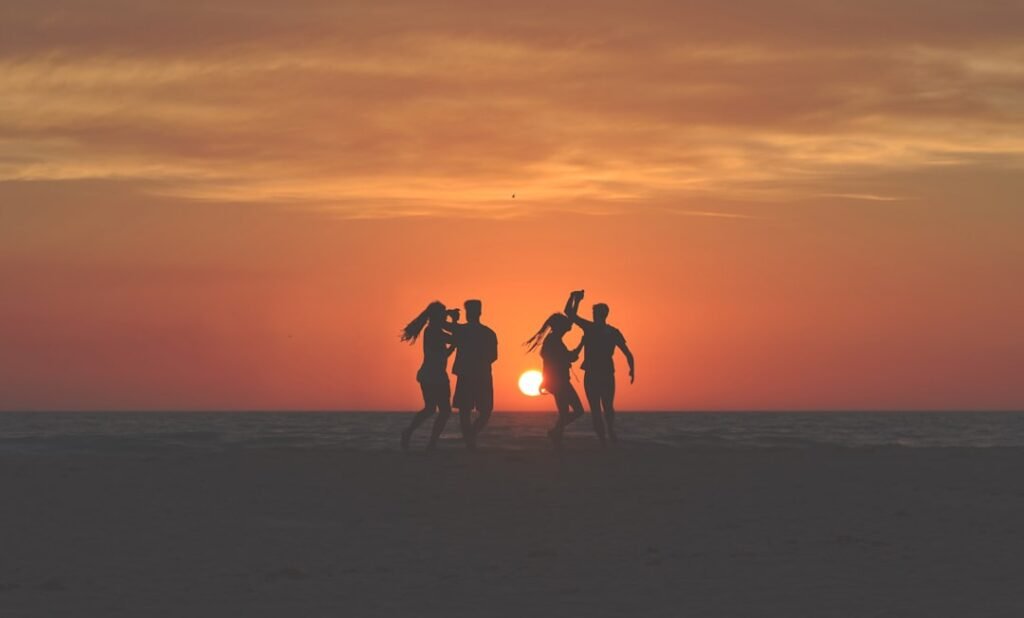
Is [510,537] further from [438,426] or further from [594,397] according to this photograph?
[594,397]

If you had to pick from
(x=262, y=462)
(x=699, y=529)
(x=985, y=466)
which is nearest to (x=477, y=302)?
(x=262, y=462)

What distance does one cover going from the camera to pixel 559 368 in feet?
70.8

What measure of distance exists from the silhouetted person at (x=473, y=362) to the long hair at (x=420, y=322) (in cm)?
29

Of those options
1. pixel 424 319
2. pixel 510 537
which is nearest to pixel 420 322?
pixel 424 319

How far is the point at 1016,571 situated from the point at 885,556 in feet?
3.44

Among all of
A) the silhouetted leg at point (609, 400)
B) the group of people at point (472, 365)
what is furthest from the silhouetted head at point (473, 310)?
the silhouetted leg at point (609, 400)

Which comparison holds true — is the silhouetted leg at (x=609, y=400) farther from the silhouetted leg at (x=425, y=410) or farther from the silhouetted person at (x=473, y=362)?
the silhouetted leg at (x=425, y=410)

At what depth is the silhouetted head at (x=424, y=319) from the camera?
2120cm

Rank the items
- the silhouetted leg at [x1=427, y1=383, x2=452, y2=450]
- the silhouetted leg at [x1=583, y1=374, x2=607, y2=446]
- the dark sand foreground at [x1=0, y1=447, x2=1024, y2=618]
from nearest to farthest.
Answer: the dark sand foreground at [x1=0, y1=447, x2=1024, y2=618] → the silhouetted leg at [x1=427, y1=383, x2=452, y2=450] → the silhouetted leg at [x1=583, y1=374, x2=607, y2=446]

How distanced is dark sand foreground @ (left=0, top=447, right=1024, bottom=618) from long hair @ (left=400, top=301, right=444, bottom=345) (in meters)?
2.54

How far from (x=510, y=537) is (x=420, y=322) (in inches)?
344

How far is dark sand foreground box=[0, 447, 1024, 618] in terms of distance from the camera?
10102mm

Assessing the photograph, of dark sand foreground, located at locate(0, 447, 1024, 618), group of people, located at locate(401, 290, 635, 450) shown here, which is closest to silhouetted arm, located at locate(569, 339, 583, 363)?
group of people, located at locate(401, 290, 635, 450)

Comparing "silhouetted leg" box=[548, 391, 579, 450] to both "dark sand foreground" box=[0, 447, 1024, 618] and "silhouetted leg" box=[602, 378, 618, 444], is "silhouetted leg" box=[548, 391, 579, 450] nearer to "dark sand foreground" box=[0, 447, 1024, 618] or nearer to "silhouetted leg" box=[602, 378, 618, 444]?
"silhouetted leg" box=[602, 378, 618, 444]
